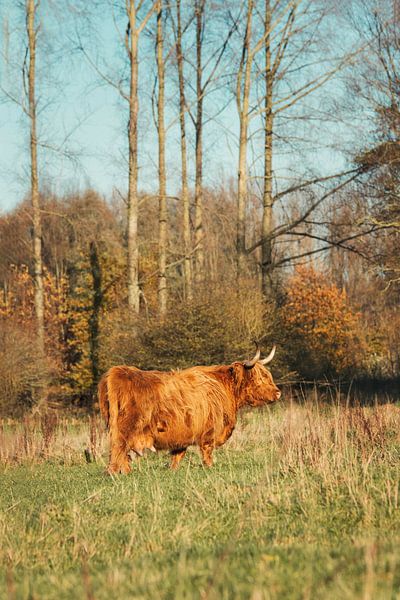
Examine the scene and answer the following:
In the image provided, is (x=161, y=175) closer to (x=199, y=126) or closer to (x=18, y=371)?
(x=199, y=126)

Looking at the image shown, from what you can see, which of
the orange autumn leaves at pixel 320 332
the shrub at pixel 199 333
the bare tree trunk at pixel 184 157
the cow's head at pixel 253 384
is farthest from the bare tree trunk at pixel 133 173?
the cow's head at pixel 253 384

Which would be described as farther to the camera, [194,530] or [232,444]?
[232,444]

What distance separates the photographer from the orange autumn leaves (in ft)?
85.1

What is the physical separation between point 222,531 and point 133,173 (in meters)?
19.6

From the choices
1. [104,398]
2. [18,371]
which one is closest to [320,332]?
[18,371]

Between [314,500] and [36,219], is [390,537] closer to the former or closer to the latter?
[314,500]

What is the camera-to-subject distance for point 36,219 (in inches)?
1049

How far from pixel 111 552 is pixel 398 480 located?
2.66 meters

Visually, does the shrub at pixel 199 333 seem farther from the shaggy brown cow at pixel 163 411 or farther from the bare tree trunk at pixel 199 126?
the shaggy brown cow at pixel 163 411

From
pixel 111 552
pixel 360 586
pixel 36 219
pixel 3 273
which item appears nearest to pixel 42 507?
pixel 111 552

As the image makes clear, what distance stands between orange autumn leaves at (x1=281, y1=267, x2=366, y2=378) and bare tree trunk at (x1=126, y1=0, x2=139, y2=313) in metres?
4.86

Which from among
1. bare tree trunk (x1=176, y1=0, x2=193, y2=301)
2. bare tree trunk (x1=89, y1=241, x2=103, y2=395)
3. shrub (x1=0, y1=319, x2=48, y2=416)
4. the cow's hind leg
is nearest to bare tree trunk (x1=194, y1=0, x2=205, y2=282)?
bare tree trunk (x1=176, y1=0, x2=193, y2=301)

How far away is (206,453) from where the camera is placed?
10.4 metres

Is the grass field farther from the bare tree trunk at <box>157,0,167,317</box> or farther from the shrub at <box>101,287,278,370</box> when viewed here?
the bare tree trunk at <box>157,0,167,317</box>
